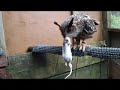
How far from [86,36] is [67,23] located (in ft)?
1.14

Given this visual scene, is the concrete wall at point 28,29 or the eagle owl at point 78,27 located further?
the concrete wall at point 28,29

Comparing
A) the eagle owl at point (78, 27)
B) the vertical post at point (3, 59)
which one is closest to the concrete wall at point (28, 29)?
the vertical post at point (3, 59)

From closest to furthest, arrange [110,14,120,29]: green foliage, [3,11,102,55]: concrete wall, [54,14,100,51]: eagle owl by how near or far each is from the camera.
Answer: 1. [54,14,100,51]: eagle owl
2. [3,11,102,55]: concrete wall
3. [110,14,120,29]: green foliage

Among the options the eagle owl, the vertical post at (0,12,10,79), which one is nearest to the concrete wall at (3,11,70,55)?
the vertical post at (0,12,10,79)

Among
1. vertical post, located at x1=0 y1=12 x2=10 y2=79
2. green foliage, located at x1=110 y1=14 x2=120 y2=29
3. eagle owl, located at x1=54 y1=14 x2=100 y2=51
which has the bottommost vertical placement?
vertical post, located at x1=0 y1=12 x2=10 y2=79

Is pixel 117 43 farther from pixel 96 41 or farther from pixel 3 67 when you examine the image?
pixel 3 67

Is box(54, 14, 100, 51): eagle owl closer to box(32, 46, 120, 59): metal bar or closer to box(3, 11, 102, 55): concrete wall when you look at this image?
box(32, 46, 120, 59): metal bar

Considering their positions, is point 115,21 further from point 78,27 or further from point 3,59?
point 3,59

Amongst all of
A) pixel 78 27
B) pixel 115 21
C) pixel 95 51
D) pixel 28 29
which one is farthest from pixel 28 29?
pixel 115 21

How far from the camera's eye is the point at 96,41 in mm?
3742

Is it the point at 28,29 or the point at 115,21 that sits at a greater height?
the point at 115,21

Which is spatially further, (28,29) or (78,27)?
(28,29)

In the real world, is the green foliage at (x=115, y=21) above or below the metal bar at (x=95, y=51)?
above

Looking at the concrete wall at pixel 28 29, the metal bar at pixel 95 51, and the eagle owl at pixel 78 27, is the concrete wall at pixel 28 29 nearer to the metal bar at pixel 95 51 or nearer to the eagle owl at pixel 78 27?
the metal bar at pixel 95 51
